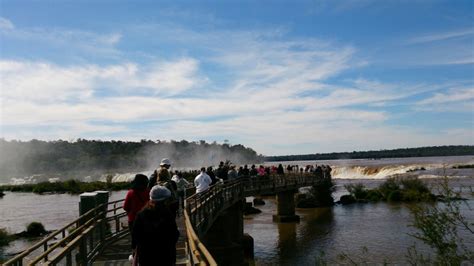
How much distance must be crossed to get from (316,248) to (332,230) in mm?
5977

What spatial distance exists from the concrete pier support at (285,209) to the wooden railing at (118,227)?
848mm

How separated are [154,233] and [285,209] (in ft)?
101

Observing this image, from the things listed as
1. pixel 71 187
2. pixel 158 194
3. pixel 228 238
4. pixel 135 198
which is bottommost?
pixel 228 238

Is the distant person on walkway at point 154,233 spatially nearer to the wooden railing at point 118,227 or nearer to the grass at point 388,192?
the wooden railing at point 118,227

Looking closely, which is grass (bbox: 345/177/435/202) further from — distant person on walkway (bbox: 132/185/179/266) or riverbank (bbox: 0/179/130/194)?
riverbank (bbox: 0/179/130/194)

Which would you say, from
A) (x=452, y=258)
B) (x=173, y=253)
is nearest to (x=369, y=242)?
(x=452, y=258)

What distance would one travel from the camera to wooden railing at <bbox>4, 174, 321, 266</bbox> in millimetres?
6845

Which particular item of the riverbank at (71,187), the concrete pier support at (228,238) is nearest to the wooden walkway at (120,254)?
the concrete pier support at (228,238)

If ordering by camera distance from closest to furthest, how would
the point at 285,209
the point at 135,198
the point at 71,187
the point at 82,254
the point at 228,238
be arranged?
the point at 135,198 < the point at 82,254 < the point at 228,238 < the point at 285,209 < the point at 71,187

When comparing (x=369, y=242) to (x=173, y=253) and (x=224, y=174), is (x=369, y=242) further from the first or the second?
(x=173, y=253)

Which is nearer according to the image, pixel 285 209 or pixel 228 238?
pixel 228 238

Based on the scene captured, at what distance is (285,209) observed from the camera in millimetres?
35688

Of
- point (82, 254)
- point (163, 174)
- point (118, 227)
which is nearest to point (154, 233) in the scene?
point (82, 254)

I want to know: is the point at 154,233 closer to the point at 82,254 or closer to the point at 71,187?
the point at 82,254
